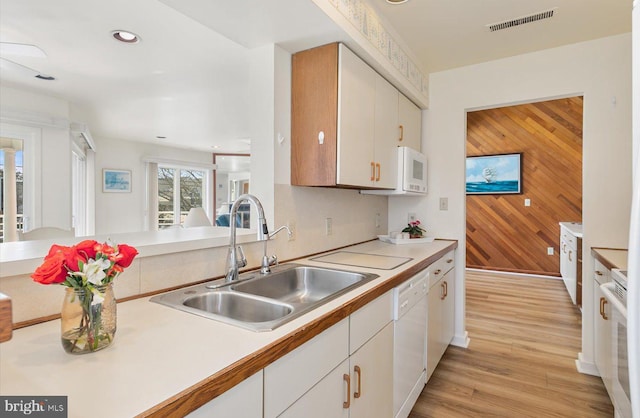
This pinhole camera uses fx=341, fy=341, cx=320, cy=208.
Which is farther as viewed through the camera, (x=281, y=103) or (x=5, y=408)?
(x=281, y=103)

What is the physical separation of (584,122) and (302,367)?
2.76 m

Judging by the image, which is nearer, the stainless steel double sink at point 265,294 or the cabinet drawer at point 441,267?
the stainless steel double sink at point 265,294

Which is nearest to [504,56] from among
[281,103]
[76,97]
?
[281,103]

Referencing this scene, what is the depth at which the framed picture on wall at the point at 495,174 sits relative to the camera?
17.6 feet

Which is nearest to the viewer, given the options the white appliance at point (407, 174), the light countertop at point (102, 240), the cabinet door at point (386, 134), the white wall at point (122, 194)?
the light countertop at point (102, 240)

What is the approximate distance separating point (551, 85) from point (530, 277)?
3.53 meters

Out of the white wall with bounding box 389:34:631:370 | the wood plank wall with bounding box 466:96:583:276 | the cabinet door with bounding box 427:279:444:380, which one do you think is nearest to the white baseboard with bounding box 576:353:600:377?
the white wall with bounding box 389:34:631:370

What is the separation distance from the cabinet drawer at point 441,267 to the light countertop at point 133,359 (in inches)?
51.4

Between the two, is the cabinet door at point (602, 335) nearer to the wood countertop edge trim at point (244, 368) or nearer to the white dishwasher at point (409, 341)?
the white dishwasher at point (409, 341)

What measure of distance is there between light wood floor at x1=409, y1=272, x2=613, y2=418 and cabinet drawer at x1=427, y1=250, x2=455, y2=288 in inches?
27.4

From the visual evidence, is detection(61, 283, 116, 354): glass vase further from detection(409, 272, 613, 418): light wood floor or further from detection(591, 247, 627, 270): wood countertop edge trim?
detection(591, 247, 627, 270): wood countertop edge trim

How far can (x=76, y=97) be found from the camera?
4004mm

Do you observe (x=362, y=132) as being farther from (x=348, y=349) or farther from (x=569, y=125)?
(x=569, y=125)

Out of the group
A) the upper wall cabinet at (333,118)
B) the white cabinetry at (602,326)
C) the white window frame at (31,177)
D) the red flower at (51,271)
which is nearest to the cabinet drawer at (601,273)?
the white cabinetry at (602,326)
